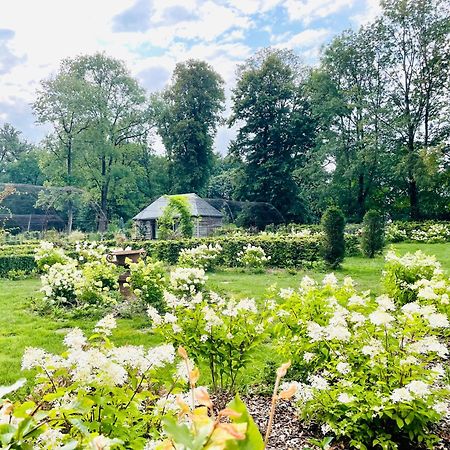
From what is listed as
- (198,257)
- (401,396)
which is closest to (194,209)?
(198,257)

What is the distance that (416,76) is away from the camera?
87.6 feet

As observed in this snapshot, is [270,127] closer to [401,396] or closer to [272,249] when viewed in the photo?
[272,249]

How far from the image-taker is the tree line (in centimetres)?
2609

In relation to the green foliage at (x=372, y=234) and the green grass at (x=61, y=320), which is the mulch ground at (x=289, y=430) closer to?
the green grass at (x=61, y=320)

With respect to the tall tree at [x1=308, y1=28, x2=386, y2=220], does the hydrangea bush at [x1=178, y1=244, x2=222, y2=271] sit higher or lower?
lower

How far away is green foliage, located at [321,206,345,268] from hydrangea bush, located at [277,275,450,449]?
8761 millimetres

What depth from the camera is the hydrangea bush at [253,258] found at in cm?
1249

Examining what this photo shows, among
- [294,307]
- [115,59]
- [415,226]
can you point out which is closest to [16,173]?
[115,59]

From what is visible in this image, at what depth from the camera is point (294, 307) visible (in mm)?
3482

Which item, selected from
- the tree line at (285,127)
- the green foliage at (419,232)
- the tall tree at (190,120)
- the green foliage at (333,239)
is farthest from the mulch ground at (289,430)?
the tall tree at (190,120)

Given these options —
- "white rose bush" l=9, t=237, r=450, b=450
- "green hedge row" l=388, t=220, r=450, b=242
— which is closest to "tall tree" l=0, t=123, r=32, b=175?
"green hedge row" l=388, t=220, r=450, b=242

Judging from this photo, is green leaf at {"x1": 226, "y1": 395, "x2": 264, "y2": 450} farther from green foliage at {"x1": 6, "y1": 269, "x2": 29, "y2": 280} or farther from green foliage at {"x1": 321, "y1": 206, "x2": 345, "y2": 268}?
green foliage at {"x1": 6, "y1": 269, "x2": 29, "y2": 280}

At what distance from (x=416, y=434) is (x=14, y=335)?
17.7 feet

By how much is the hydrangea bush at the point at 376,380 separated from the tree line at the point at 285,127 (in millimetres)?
20101
